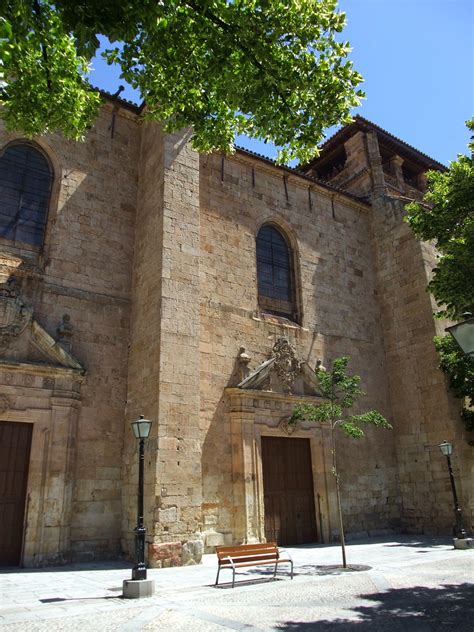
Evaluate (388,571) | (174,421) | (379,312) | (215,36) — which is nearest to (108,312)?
(174,421)

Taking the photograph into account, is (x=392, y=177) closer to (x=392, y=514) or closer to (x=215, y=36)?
(x=392, y=514)

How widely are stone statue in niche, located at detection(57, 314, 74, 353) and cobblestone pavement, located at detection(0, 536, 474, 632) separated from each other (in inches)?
170

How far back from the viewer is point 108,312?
463 inches

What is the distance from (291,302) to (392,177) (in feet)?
27.4

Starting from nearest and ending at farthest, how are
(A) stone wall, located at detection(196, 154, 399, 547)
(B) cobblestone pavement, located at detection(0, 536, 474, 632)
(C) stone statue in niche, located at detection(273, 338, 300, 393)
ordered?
(B) cobblestone pavement, located at detection(0, 536, 474, 632)
(A) stone wall, located at detection(196, 154, 399, 547)
(C) stone statue in niche, located at detection(273, 338, 300, 393)

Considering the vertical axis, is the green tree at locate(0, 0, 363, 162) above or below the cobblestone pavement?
above

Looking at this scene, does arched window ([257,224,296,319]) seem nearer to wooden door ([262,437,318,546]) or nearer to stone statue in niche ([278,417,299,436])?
stone statue in niche ([278,417,299,436])

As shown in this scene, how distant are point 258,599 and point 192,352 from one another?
5435 mm

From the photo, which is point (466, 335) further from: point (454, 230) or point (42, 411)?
point (42, 411)

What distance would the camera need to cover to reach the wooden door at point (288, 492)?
39.7 ft

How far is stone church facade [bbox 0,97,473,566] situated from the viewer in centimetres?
1003

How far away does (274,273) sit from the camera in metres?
14.9

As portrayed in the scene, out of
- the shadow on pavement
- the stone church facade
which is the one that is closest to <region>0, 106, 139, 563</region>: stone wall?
the stone church facade

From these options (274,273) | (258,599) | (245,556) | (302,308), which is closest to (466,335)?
(258,599)
